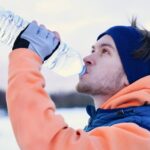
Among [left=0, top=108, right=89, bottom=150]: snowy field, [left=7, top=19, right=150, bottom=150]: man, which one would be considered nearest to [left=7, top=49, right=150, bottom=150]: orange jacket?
[left=7, top=19, right=150, bottom=150]: man

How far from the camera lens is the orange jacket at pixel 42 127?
1154 mm

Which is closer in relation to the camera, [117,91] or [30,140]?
[30,140]

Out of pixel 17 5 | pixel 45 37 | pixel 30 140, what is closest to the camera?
pixel 30 140

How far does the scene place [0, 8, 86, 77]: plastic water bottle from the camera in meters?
1.56

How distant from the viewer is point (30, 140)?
1.16 metres

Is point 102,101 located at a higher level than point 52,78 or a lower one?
higher

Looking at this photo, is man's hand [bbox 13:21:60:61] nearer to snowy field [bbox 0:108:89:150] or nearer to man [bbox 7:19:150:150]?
man [bbox 7:19:150:150]

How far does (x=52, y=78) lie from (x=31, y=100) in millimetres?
885

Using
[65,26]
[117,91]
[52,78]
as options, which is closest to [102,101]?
[117,91]

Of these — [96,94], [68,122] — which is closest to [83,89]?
[96,94]

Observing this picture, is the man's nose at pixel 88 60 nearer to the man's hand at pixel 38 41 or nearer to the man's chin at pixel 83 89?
the man's chin at pixel 83 89

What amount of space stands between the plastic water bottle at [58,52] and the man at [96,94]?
0.27 feet

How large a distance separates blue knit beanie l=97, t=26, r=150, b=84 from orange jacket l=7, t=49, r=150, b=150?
332 millimetres

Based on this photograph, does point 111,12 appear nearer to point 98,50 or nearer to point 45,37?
point 98,50
